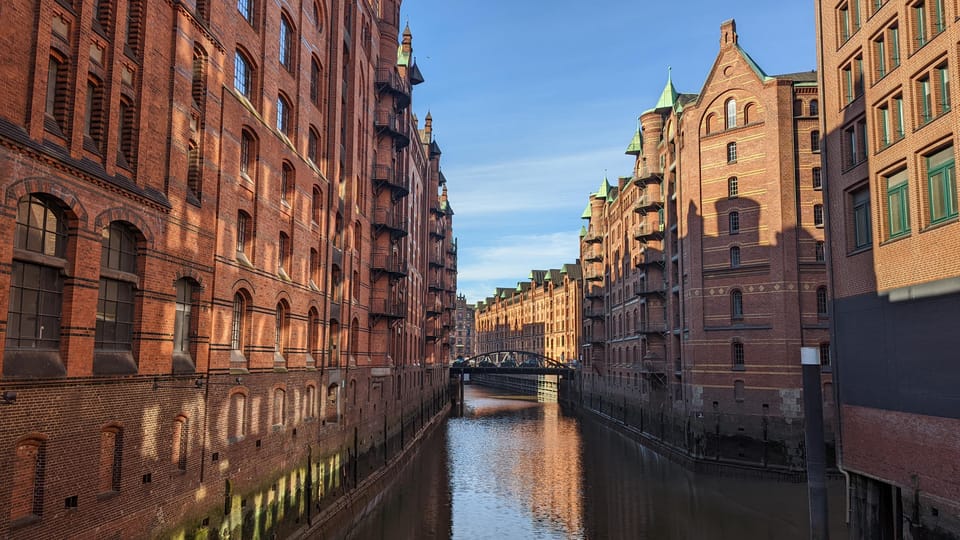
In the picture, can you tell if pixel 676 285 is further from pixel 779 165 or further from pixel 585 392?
pixel 585 392

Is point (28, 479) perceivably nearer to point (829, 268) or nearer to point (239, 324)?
point (239, 324)

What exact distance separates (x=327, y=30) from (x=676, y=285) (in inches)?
1014

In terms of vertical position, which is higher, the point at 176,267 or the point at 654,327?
the point at 176,267

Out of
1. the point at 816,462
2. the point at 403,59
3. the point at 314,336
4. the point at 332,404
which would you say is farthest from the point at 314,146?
the point at 403,59

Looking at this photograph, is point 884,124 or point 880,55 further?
point 880,55

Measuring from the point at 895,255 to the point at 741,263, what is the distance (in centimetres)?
1858

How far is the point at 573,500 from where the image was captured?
29500 mm

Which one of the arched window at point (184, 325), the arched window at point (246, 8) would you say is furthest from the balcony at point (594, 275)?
the arched window at point (184, 325)

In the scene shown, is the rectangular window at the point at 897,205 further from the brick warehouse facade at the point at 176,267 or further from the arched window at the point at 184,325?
the arched window at the point at 184,325

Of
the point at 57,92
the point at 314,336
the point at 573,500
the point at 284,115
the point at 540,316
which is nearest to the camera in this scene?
the point at 57,92

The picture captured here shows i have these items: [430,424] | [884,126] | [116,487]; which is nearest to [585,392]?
[430,424]

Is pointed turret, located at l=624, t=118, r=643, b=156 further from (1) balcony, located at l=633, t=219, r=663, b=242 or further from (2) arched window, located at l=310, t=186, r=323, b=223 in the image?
(2) arched window, located at l=310, t=186, r=323, b=223

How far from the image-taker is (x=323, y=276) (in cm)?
2583

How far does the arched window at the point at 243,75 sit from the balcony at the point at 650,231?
30870 mm
